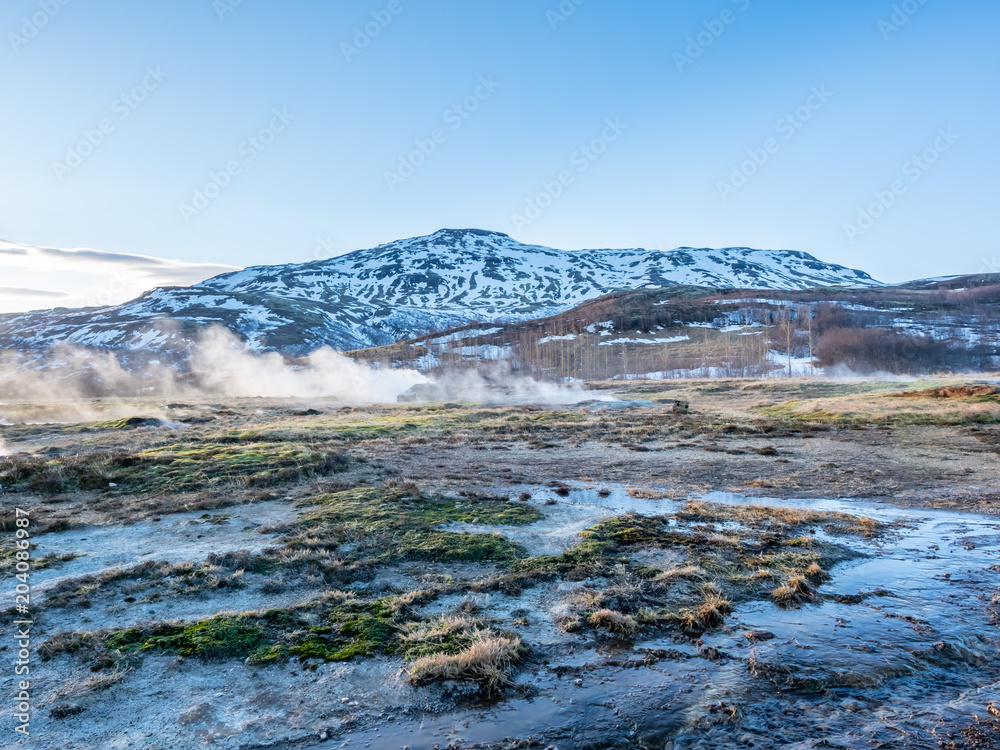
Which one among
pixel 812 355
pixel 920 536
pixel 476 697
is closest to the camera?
pixel 476 697

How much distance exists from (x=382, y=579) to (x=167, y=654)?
373 cm

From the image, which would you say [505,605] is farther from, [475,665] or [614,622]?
[475,665]

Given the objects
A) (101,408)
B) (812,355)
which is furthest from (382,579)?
(812,355)

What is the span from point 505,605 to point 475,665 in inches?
84.4

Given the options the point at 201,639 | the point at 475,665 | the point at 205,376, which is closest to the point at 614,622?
the point at 475,665

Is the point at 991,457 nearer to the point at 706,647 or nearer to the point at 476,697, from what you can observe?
the point at 706,647

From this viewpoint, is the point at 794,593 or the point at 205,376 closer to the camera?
the point at 794,593

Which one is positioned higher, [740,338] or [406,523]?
[740,338]

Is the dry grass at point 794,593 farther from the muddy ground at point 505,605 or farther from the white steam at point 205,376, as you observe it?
the white steam at point 205,376

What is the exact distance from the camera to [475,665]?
736 centimetres

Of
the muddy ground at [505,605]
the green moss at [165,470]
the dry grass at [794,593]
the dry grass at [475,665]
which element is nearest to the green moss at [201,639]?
the muddy ground at [505,605]

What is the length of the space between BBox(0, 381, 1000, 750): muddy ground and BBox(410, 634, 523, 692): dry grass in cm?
4

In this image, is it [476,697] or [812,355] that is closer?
[476,697]

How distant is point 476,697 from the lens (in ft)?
22.8
